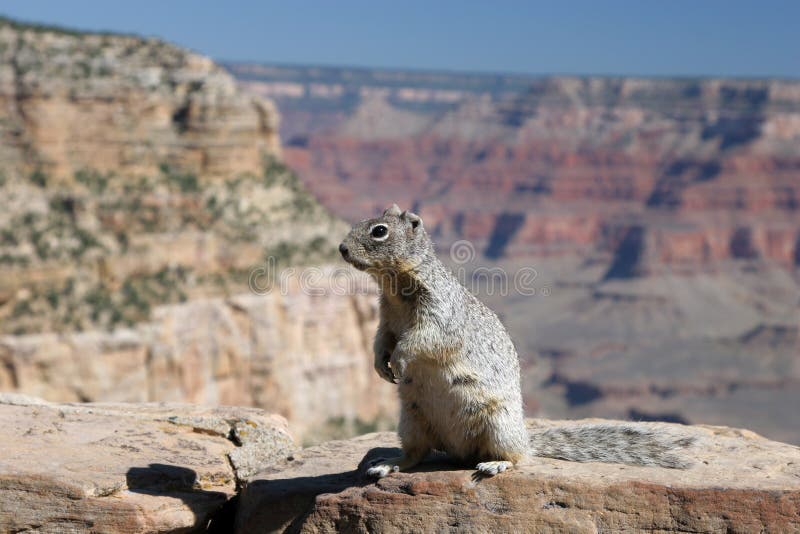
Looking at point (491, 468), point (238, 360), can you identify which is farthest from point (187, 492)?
point (238, 360)

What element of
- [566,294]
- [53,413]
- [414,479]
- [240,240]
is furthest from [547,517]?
[566,294]

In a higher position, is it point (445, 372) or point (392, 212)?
point (392, 212)

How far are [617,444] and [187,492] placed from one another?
190 inches

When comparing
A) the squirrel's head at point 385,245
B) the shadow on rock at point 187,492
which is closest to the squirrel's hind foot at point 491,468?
the squirrel's head at point 385,245

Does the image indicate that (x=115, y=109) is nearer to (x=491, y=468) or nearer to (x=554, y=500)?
(x=491, y=468)

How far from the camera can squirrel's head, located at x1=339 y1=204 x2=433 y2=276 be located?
9664 mm

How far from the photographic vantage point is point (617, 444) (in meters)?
10.3

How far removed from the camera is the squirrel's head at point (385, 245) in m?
9.66

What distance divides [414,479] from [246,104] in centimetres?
4656

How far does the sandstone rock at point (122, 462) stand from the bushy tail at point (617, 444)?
12.4ft

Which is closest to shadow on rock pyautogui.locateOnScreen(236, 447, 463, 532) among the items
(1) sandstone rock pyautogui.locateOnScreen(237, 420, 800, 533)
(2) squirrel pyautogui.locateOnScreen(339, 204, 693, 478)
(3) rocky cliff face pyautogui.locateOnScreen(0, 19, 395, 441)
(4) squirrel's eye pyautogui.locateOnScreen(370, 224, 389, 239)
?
(1) sandstone rock pyautogui.locateOnScreen(237, 420, 800, 533)

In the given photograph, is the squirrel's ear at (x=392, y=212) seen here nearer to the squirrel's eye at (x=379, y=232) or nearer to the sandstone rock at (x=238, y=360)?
the squirrel's eye at (x=379, y=232)

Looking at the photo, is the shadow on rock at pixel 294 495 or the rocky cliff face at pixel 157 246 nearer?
the shadow on rock at pixel 294 495

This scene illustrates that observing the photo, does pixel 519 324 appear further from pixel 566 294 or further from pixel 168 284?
pixel 168 284
